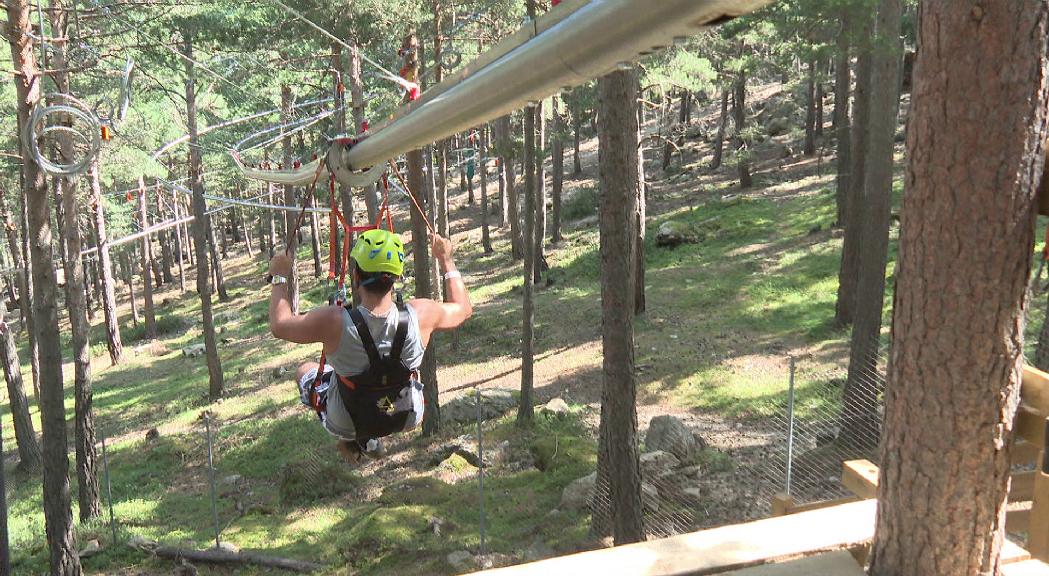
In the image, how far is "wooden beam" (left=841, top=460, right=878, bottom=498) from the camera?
3.50m

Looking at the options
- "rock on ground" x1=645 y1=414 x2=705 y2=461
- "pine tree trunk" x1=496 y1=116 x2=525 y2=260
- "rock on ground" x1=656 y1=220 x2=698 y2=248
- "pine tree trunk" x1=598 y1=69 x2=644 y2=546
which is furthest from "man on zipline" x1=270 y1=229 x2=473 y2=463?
"pine tree trunk" x1=496 y1=116 x2=525 y2=260

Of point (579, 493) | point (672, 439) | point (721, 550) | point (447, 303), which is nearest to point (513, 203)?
point (672, 439)

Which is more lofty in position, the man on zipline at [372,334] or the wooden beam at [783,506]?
the man on zipline at [372,334]

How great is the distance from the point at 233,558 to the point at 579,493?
454cm

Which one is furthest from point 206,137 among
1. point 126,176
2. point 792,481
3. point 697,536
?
point 697,536

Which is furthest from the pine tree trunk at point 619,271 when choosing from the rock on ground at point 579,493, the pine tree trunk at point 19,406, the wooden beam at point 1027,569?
the pine tree trunk at point 19,406

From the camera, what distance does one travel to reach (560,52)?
72.3 inches

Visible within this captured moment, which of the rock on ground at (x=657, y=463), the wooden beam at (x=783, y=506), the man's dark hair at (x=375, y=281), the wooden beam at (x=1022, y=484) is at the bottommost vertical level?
the rock on ground at (x=657, y=463)

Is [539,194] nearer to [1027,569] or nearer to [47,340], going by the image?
[47,340]

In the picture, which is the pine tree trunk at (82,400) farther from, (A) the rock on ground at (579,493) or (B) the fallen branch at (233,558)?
(A) the rock on ground at (579,493)

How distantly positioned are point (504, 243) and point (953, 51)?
27.6 meters

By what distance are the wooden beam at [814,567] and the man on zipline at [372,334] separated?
5.36ft

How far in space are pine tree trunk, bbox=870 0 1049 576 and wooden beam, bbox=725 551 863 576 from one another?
0.29 meters

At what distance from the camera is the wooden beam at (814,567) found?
2.88 metres
